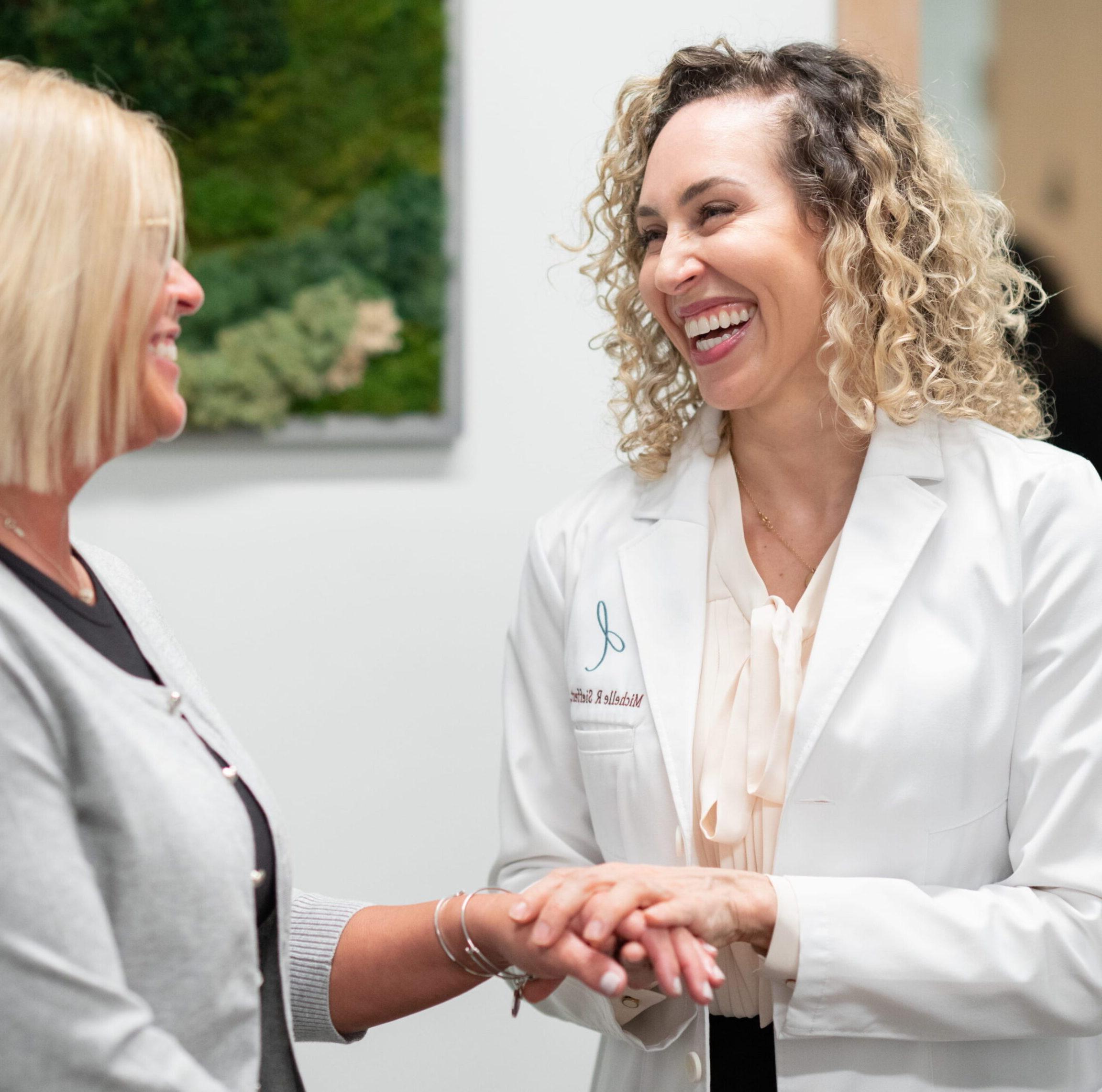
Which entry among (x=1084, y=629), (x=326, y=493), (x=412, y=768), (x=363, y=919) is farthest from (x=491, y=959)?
(x=326, y=493)

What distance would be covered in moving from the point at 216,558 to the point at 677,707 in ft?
3.53

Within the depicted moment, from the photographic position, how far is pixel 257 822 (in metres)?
1.14

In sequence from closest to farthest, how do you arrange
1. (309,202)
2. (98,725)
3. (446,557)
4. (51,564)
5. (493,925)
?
(98,725) → (51,564) → (493,925) → (309,202) → (446,557)

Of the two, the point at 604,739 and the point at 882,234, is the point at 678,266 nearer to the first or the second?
the point at 882,234

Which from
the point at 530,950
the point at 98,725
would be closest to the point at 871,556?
the point at 530,950

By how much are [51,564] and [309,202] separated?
125 centimetres

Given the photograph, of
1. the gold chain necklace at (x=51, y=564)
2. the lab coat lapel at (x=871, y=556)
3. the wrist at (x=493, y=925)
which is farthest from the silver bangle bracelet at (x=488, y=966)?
the gold chain necklace at (x=51, y=564)

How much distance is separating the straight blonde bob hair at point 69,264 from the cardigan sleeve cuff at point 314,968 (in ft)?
1.98

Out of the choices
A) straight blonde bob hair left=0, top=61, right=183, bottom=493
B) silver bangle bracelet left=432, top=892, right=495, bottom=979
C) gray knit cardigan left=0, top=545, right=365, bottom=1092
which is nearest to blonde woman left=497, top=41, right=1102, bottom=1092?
silver bangle bracelet left=432, top=892, right=495, bottom=979

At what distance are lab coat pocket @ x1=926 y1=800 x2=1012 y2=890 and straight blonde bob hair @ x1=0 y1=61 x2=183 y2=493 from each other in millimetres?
954

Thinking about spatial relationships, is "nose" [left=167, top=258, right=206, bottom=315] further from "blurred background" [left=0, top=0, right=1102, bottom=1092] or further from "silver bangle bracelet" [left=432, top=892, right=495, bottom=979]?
"blurred background" [left=0, top=0, right=1102, bottom=1092]

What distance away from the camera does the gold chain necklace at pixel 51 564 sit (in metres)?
1.03

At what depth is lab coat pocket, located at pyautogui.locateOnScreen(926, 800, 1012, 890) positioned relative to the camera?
135 centimetres

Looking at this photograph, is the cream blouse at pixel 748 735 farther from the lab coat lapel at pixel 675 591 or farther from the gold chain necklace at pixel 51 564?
the gold chain necklace at pixel 51 564
